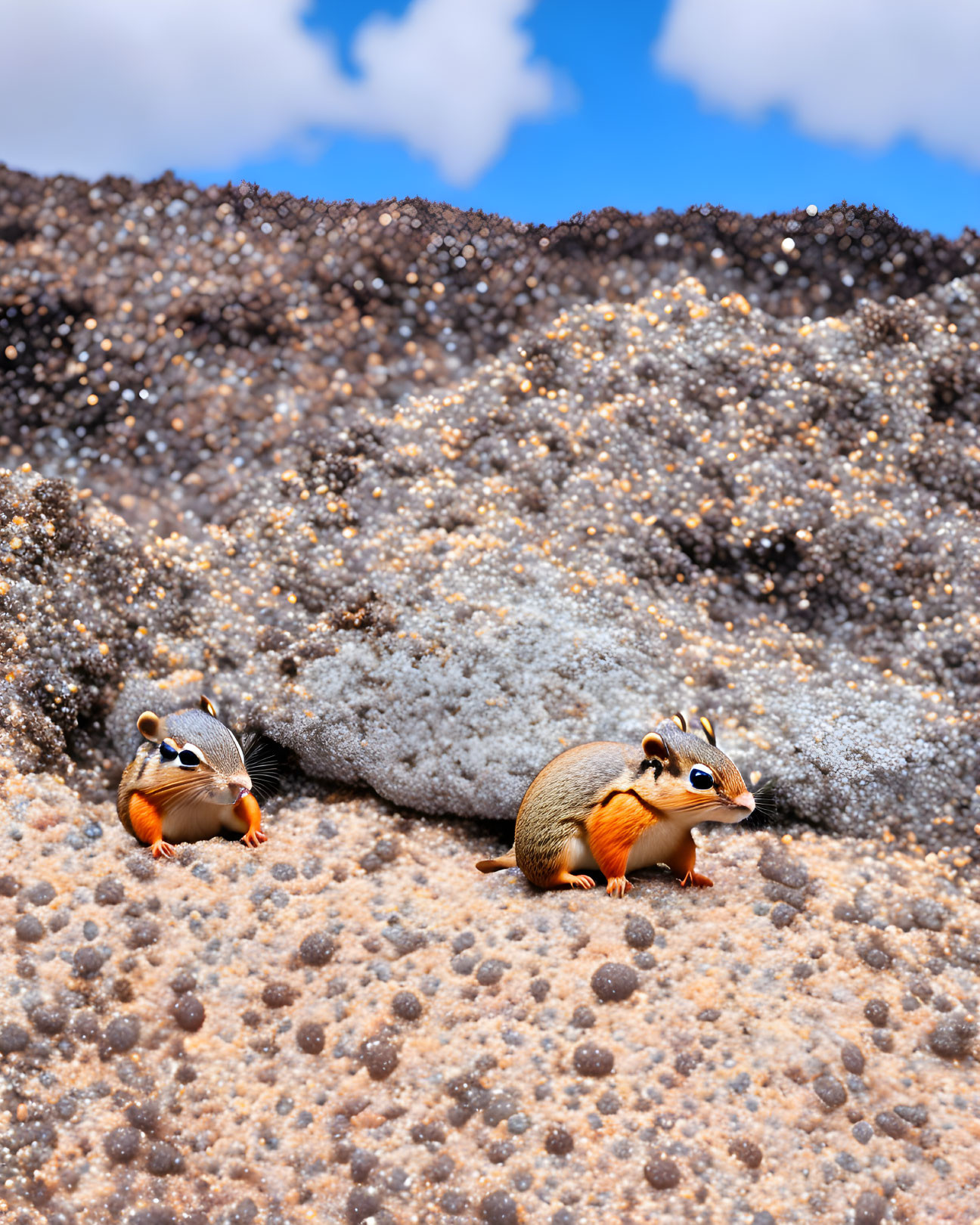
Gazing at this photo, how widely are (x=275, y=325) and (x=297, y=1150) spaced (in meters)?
3.44

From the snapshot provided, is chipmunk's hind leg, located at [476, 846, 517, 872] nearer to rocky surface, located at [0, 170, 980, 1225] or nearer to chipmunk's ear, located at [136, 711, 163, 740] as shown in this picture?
rocky surface, located at [0, 170, 980, 1225]

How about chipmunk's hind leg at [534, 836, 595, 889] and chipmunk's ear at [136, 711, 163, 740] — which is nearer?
chipmunk's hind leg at [534, 836, 595, 889]

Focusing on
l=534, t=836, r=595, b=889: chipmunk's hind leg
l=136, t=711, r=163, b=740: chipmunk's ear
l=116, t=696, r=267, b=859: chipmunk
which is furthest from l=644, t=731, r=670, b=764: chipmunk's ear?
l=136, t=711, r=163, b=740: chipmunk's ear

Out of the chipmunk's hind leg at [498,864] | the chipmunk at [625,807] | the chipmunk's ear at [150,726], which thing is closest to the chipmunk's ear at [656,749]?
the chipmunk at [625,807]

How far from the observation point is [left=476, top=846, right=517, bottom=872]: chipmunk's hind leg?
346 cm

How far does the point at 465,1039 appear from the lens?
2766mm

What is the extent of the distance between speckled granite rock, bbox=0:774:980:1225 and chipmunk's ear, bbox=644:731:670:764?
1.83ft

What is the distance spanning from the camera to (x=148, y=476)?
4.21 metres

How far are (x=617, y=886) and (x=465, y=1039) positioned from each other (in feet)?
2.47

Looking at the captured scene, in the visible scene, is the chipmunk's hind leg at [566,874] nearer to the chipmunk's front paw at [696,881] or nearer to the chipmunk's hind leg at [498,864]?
the chipmunk's hind leg at [498,864]

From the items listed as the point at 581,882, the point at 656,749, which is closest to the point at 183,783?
the point at 581,882

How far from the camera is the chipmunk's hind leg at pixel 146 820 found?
3357mm

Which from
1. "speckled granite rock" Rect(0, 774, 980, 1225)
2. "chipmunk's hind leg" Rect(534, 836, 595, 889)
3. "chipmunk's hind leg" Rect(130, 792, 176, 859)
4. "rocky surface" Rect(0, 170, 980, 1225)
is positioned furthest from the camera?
"chipmunk's hind leg" Rect(130, 792, 176, 859)

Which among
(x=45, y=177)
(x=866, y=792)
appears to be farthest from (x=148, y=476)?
(x=866, y=792)
